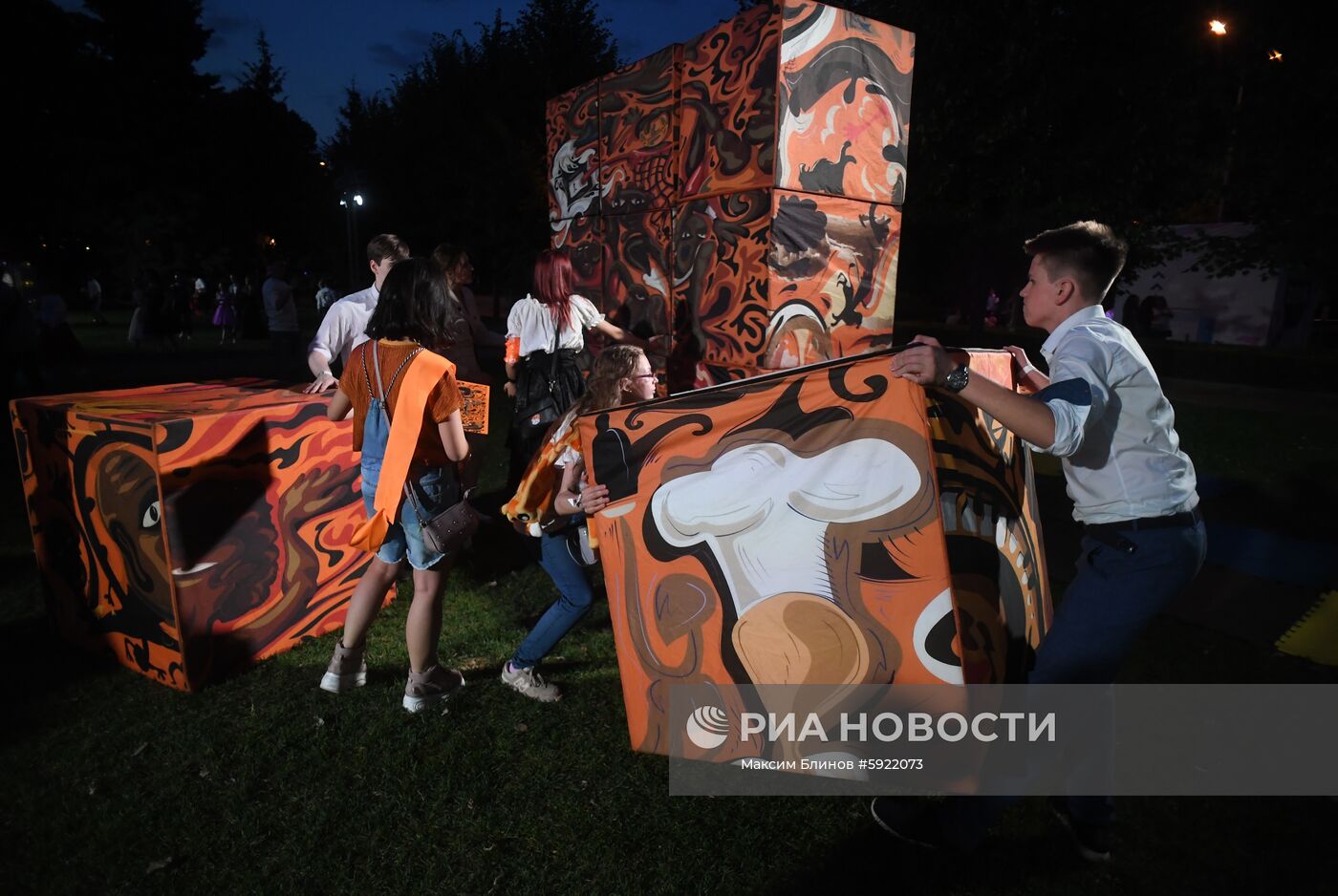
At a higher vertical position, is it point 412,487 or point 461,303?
point 461,303

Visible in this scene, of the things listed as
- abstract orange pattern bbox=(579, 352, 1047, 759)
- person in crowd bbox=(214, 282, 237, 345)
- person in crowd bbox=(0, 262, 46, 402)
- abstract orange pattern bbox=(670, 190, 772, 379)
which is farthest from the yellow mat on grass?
person in crowd bbox=(214, 282, 237, 345)

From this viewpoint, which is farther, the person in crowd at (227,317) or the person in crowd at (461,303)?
the person in crowd at (227,317)

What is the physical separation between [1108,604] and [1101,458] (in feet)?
1.40

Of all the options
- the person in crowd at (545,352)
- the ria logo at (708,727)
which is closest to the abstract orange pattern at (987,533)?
the ria logo at (708,727)

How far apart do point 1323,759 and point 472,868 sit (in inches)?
132

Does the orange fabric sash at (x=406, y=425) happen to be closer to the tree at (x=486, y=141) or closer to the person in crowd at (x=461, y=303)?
the person in crowd at (x=461, y=303)

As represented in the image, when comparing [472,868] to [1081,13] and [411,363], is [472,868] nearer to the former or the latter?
[411,363]

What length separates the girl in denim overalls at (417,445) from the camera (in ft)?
10.5

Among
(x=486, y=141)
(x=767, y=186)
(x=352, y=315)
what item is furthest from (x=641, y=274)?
(x=486, y=141)

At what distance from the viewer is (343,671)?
3654mm

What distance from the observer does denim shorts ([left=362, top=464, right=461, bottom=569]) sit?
3.31 meters

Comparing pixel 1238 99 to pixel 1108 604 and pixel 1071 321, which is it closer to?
pixel 1071 321

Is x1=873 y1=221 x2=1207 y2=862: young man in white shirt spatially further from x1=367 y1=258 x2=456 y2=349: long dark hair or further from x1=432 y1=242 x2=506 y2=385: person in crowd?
x1=432 y1=242 x2=506 y2=385: person in crowd

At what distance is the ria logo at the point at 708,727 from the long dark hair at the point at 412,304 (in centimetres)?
184
